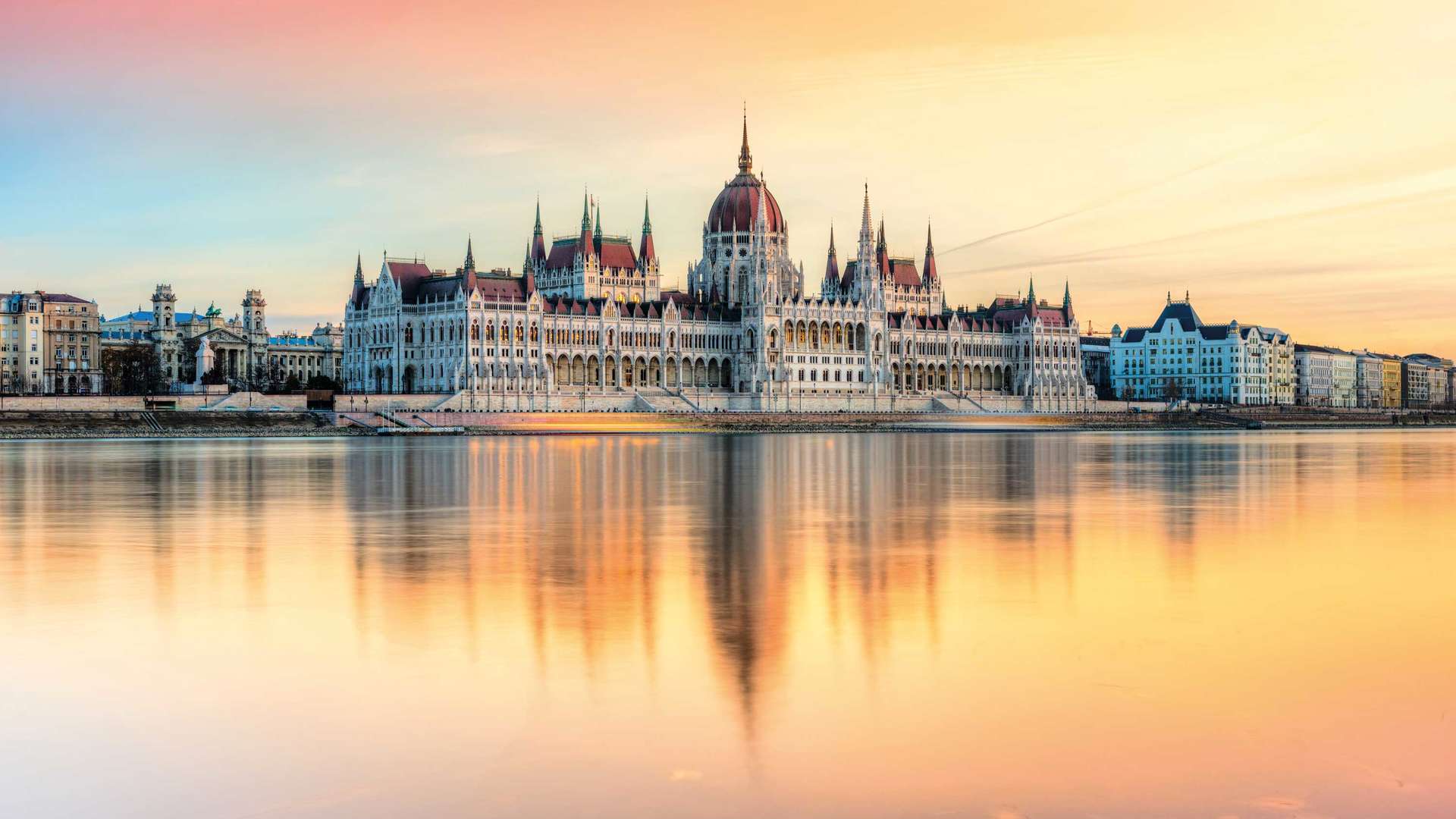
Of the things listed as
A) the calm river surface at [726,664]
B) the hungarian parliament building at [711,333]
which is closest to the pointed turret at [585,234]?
the hungarian parliament building at [711,333]

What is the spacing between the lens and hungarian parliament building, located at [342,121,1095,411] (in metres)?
126

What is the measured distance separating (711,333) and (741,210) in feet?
57.6

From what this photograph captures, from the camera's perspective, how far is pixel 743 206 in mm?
153000

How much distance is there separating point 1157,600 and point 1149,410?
5394 inches

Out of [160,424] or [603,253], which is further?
[603,253]

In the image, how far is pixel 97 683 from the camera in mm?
12688

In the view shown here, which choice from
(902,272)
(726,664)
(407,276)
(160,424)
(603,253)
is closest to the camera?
(726,664)

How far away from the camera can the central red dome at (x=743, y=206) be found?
152 m

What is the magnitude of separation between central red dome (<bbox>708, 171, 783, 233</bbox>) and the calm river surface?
122914 mm

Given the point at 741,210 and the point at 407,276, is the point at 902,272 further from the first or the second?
the point at 407,276

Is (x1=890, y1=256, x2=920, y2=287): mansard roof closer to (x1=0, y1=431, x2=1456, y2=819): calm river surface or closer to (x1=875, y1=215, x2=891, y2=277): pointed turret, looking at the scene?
(x1=875, y1=215, x2=891, y2=277): pointed turret

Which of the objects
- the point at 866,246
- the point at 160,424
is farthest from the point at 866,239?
the point at 160,424

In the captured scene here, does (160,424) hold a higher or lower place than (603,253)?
lower

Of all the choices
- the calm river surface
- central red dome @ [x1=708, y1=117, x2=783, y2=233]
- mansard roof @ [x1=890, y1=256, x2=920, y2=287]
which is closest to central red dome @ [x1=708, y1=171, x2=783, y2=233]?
central red dome @ [x1=708, y1=117, x2=783, y2=233]
